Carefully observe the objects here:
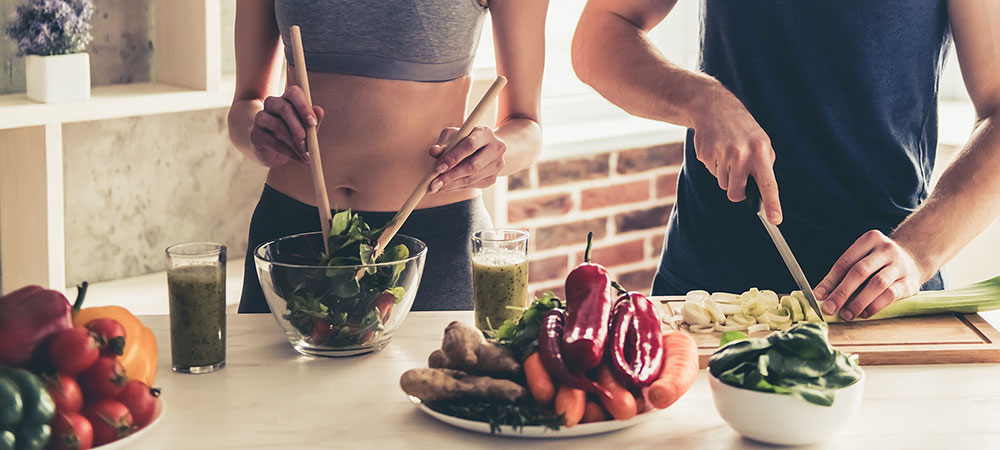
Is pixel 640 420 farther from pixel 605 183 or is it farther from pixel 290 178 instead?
pixel 605 183

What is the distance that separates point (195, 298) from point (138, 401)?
20 cm

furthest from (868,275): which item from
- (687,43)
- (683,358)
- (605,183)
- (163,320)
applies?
(687,43)

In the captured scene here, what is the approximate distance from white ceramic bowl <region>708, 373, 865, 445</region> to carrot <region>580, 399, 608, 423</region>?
13 centimetres

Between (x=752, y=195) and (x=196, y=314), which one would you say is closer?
(x=196, y=314)

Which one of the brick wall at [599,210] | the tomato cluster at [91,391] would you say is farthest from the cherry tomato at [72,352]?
the brick wall at [599,210]

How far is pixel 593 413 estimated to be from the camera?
1187mm

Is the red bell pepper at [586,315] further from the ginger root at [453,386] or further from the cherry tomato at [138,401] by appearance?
the cherry tomato at [138,401]

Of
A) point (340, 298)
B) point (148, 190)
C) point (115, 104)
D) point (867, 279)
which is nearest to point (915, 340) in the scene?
point (867, 279)

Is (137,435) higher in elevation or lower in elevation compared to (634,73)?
lower

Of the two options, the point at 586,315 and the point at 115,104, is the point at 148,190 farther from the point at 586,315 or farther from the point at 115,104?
the point at 586,315

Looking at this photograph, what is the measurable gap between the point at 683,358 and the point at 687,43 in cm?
298

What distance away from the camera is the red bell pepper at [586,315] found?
47.6 inches

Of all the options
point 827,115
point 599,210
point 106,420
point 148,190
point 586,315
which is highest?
point 827,115

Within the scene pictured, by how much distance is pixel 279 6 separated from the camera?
1741 mm
